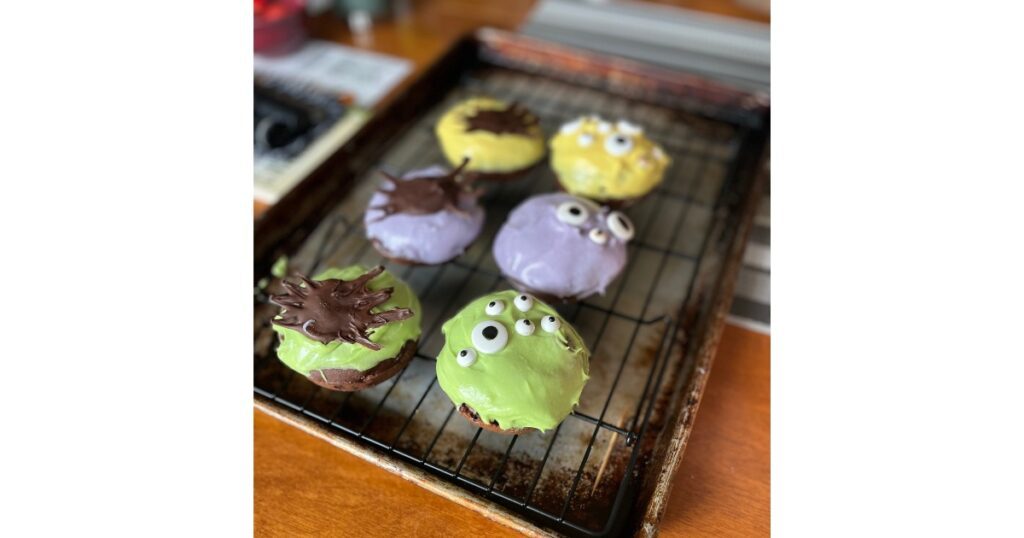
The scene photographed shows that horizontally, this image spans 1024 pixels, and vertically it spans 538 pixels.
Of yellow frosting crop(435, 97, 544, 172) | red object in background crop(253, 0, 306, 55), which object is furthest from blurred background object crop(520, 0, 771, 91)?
red object in background crop(253, 0, 306, 55)

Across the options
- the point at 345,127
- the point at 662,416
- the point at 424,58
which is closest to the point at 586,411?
the point at 662,416

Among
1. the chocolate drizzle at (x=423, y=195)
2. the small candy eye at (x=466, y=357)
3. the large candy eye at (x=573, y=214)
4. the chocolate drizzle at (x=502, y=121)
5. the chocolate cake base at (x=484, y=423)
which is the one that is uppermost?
the chocolate drizzle at (x=502, y=121)

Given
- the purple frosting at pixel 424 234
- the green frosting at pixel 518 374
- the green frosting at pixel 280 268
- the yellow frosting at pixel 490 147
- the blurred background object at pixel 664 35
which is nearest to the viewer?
the green frosting at pixel 518 374

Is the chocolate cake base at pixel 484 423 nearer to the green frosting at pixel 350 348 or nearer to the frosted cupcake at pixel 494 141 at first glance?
the green frosting at pixel 350 348

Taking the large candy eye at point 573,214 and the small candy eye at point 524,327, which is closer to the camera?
the small candy eye at point 524,327

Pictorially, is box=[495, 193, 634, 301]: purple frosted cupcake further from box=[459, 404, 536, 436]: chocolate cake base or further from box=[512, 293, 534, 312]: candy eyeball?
box=[459, 404, 536, 436]: chocolate cake base

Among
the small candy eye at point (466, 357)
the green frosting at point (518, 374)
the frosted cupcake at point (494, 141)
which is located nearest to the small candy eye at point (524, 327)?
the green frosting at point (518, 374)
